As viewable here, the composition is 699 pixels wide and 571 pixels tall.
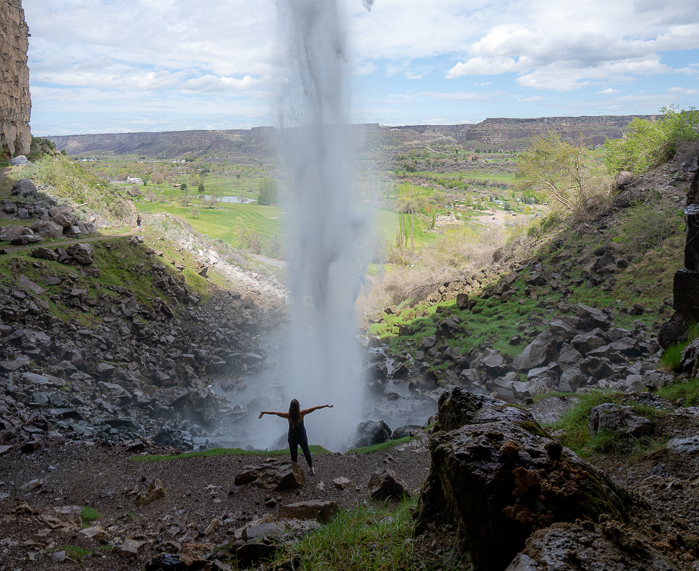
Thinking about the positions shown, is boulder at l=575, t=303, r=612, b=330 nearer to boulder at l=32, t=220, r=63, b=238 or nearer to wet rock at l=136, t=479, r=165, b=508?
wet rock at l=136, t=479, r=165, b=508

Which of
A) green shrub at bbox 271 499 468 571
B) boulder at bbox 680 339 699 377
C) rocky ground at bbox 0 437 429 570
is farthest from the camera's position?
boulder at bbox 680 339 699 377

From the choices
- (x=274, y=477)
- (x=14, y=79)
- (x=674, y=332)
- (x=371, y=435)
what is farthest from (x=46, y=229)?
(x=674, y=332)

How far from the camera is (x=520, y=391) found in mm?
13625

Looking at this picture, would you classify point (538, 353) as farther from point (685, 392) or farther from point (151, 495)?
point (151, 495)

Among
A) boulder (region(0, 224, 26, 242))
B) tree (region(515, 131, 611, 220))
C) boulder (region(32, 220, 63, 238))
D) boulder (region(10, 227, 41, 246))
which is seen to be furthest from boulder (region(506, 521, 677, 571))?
tree (region(515, 131, 611, 220))

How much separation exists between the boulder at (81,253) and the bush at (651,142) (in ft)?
94.5

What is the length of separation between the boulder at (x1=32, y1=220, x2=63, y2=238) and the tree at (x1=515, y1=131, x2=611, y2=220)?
2560 cm

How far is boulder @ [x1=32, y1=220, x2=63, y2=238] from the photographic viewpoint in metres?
19.4

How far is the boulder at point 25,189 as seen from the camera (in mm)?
22031

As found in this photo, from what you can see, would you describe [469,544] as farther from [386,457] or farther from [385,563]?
[386,457]

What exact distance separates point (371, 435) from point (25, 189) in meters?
22.3

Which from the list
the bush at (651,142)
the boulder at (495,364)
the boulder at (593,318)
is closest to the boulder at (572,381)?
the boulder at (495,364)

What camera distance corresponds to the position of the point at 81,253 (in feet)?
59.8

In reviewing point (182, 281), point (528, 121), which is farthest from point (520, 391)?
point (528, 121)
